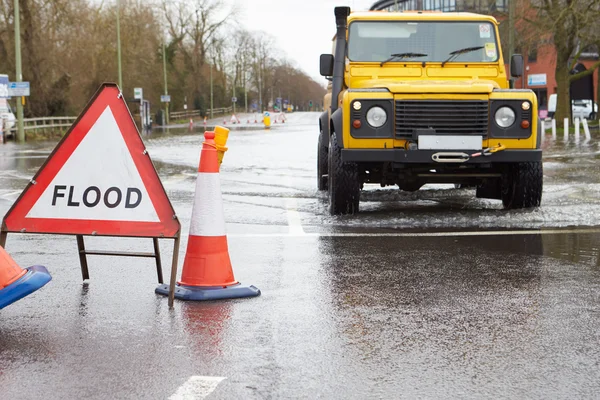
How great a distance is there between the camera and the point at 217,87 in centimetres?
11488

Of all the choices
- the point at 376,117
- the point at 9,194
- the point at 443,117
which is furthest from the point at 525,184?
the point at 9,194

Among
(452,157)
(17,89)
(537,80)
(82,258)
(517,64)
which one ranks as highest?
(537,80)

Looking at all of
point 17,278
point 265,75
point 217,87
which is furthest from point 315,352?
point 265,75

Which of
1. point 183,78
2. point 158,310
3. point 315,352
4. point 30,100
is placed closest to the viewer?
point 315,352

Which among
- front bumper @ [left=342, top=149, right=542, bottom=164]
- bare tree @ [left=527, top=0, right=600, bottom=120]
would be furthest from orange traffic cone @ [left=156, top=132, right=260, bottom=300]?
bare tree @ [left=527, top=0, right=600, bottom=120]

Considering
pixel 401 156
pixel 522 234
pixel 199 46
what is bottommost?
pixel 522 234

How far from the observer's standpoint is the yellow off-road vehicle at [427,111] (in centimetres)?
962

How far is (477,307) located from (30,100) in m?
45.8

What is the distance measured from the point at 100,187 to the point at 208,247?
2.54 ft

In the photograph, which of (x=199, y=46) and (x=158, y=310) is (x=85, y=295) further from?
(x=199, y=46)

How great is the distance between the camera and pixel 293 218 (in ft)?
33.0

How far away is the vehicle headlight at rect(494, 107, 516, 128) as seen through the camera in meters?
9.71

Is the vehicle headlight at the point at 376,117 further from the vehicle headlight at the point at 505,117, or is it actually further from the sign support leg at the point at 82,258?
the sign support leg at the point at 82,258

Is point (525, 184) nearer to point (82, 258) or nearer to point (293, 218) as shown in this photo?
point (293, 218)
